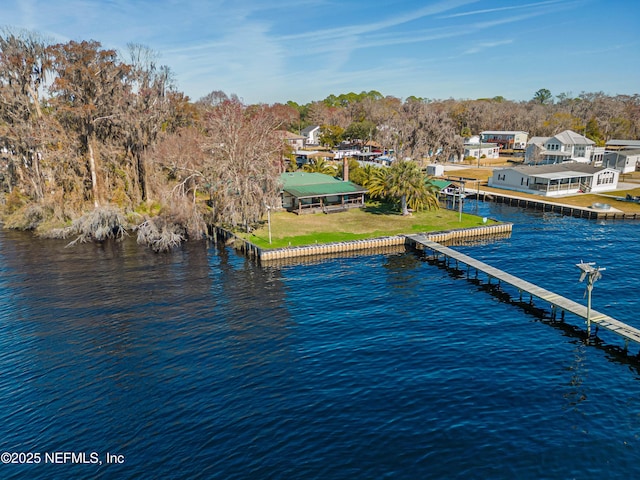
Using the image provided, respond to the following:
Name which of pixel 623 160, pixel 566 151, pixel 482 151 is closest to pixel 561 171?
pixel 623 160

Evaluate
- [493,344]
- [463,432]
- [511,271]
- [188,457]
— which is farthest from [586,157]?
[188,457]

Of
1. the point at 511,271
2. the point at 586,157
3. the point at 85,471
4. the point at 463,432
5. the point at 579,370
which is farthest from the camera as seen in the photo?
the point at 586,157

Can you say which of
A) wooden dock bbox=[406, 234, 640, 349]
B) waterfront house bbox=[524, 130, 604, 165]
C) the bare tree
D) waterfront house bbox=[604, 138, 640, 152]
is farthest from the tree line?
waterfront house bbox=[604, 138, 640, 152]

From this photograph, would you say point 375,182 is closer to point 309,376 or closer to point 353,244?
point 353,244

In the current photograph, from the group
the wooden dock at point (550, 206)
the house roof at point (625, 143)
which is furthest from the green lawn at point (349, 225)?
the house roof at point (625, 143)

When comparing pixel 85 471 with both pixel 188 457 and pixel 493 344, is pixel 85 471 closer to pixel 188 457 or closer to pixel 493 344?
pixel 188 457

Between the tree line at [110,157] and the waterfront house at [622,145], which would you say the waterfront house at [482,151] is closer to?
the waterfront house at [622,145]
